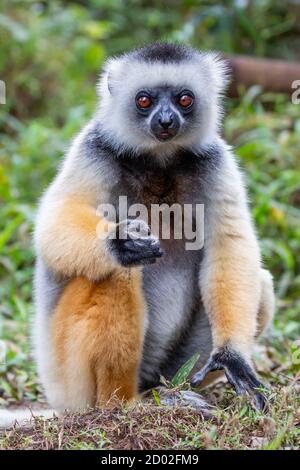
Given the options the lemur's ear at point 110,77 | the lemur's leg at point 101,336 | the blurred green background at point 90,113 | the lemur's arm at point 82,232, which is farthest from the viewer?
the blurred green background at point 90,113

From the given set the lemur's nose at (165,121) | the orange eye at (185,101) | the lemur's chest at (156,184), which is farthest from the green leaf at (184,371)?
the orange eye at (185,101)

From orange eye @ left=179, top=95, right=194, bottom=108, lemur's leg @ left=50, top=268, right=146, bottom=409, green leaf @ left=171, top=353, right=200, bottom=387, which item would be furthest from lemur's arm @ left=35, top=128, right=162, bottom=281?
green leaf @ left=171, top=353, right=200, bottom=387

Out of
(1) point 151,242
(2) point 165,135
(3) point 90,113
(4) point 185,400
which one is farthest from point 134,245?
(3) point 90,113

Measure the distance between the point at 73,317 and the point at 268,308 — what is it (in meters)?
1.90

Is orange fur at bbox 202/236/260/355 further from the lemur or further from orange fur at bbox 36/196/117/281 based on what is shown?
orange fur at bbox 36/196/117/281

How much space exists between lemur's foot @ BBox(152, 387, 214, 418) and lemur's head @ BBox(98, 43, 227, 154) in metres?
1.91

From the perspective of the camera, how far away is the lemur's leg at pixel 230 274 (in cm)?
566

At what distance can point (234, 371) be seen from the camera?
18.0ft

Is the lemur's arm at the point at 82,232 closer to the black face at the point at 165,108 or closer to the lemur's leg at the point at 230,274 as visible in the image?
the black face at the point at 165,108

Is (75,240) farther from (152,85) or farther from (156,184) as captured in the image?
(152,85)

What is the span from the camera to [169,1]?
17.5m

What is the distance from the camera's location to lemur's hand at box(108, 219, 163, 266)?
206 inches

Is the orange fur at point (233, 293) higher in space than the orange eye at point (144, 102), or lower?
lower

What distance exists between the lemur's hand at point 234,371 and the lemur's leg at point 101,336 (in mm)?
539
